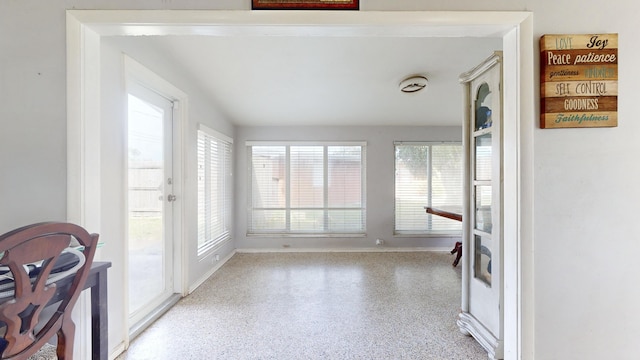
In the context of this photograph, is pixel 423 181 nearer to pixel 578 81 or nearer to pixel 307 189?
pixel 307 189

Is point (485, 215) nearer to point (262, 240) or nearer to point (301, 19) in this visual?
point (301, 19)

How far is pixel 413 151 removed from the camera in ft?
13.8

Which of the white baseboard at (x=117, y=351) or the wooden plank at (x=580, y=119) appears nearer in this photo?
the wooden plank at (x=580, y=119)

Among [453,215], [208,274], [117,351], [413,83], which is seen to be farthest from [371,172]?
[117,351]

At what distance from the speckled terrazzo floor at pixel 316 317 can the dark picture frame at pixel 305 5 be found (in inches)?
79.8

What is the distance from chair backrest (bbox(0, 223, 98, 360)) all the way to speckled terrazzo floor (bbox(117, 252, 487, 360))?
1.00 m

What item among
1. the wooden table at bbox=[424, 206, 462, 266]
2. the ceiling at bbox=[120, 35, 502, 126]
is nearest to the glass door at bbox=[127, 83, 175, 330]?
the ceiling at bbox=[120, 35, 502, 126]

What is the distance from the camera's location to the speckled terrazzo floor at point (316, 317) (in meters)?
1.75

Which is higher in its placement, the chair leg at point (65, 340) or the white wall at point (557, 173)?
the white wall at point (557, 173)

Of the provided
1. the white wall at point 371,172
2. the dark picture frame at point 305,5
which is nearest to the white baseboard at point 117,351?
the dark picture frame at point 305,5

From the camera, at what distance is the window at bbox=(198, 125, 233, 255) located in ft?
9.80

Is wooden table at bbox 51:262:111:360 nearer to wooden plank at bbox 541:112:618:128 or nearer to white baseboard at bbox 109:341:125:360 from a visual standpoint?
white baseboard at bbox 109:341:125:360

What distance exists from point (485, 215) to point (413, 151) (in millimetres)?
2484

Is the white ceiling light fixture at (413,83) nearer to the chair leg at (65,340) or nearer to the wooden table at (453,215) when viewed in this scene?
the wooden table at (453,215)
